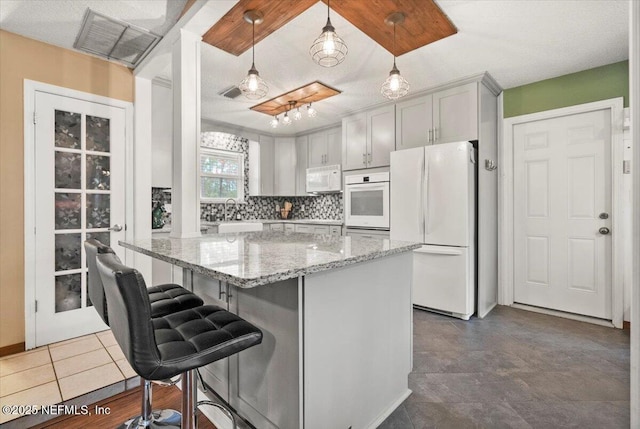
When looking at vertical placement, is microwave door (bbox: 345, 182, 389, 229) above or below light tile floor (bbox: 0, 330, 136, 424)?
above

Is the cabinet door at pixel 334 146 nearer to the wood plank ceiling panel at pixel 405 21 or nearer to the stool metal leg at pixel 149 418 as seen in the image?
the wood plank ceiling panel at pixel 405 21

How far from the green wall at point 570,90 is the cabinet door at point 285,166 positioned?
3.16 meters

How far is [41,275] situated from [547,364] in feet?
12.8

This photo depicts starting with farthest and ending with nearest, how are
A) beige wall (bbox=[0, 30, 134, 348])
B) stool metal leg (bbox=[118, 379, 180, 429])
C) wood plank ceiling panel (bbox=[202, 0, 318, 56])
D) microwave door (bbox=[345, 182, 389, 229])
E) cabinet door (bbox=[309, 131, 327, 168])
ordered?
cabinet door (bbox=[309, 131, 327, 168]) → microwave door (bbox=[345, 182, 389, 229]) → beige wall (bbox=[0, 30, 134, 348]) → wood plank ceiling panel (bbox=[202, 0, 318, 56]) → stool metal leg (bbox=[118, 379, 180, 429])

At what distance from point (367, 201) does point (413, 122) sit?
1.05 meters

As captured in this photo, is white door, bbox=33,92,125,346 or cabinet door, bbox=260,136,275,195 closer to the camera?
white door, bbox=33,92,125,346

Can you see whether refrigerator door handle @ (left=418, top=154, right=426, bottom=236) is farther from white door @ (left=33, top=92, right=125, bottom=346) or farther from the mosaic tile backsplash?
white door @ (left=33, top=92, right=125, bottom=346)

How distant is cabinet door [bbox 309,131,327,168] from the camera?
4868 mm

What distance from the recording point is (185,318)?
123 cm

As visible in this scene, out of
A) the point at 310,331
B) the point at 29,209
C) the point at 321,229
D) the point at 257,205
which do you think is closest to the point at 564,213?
the point at 321,229

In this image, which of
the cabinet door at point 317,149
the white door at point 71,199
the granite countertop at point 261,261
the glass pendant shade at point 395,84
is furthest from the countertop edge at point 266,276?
the cabinet door at point 317,149

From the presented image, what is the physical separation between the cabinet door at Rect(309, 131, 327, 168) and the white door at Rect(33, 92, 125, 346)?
2.76 m

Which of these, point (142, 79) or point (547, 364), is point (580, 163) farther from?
point (142, 79)

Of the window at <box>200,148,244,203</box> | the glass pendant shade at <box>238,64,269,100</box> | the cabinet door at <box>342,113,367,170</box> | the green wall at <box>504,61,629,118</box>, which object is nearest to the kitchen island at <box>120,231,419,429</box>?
the glass pendant shade at <box>238,64,269,100</box>
